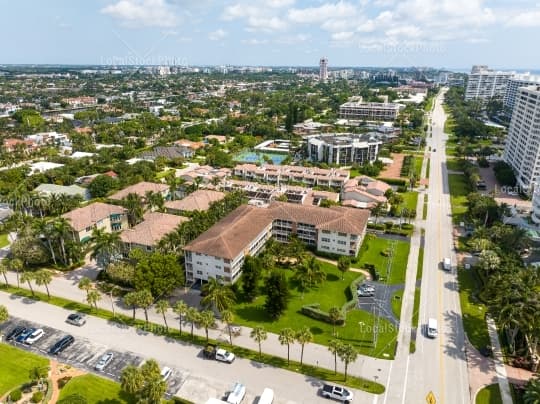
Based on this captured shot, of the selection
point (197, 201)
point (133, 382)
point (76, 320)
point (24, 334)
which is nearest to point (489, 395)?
point (133, 382)

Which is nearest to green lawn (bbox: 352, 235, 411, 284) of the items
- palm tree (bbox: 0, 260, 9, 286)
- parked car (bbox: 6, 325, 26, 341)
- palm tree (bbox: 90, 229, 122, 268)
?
palm tree (bbox: 90, 229, 122, 268)

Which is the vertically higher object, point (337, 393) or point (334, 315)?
point (334, 315)

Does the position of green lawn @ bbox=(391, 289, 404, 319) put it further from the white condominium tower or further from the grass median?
the white condominium tower

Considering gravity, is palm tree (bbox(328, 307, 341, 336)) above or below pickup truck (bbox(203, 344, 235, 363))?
above

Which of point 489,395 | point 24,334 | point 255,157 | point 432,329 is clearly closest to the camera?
Answer: point 489,395

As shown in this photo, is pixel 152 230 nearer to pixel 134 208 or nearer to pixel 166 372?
pixel 134 208

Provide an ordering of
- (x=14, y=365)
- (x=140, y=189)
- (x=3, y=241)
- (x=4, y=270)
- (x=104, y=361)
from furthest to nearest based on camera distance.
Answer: (x=140, y=189)
(x=3, y=241)
(x=4, y=270)
(x=14, y=365)
(x=104, y=361)

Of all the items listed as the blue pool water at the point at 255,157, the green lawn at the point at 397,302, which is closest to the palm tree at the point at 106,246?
the green lawn at the point at 397,302
